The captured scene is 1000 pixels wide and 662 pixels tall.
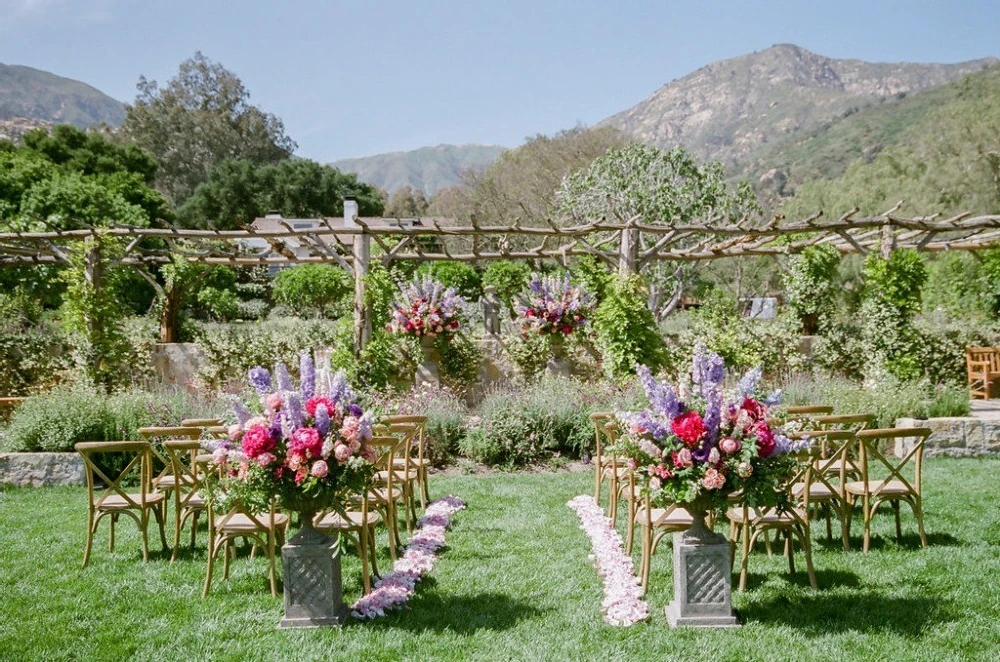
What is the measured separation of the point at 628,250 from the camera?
10047 mm

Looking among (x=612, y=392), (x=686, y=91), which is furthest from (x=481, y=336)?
(x=686, y=91)

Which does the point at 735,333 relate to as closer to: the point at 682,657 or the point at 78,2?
the point at 682,657

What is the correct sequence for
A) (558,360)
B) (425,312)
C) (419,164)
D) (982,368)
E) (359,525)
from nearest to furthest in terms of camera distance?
(359,525)
(425,312)
(558,360)
(982,368)
(419,164)

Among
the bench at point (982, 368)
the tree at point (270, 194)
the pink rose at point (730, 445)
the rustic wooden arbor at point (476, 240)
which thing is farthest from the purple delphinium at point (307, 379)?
the tree at point (270, 194)

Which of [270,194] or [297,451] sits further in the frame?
[270,194]

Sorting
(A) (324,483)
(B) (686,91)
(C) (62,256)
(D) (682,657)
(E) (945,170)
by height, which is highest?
(B) (686,91)

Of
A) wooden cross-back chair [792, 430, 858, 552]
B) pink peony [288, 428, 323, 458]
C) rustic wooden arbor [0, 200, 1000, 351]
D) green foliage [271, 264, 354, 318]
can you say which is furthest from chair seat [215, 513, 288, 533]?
green foliage [271, 264, 354, 318]

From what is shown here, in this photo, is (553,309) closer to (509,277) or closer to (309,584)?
(509,277)

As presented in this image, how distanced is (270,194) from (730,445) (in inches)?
1354

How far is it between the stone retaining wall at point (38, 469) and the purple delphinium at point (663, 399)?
631 centimetres

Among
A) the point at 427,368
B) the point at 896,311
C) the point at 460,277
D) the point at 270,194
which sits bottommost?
the point at 427,368

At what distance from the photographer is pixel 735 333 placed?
428 inches

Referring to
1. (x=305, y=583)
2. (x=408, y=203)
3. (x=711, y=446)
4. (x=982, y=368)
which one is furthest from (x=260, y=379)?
(x=408, y=203)

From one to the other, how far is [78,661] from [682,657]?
268 centimetres
